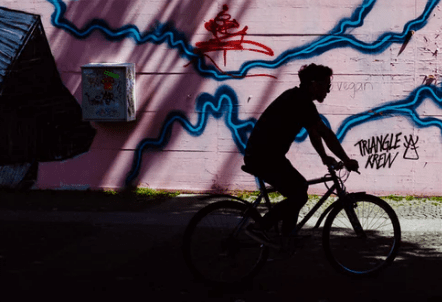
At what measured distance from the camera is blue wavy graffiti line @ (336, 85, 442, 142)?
334 inches

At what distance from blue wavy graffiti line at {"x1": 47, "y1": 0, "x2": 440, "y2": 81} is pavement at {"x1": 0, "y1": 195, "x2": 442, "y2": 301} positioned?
2.46 meters

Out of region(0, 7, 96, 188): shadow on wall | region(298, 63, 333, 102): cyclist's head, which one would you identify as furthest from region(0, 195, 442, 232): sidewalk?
region(298, 63, 333, 102): cyclist's head

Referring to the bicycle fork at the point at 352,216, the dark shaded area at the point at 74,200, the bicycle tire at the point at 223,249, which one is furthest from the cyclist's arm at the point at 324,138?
the dark shaded area at the point at 74,200

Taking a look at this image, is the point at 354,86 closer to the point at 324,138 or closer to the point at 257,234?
the point at 324,138

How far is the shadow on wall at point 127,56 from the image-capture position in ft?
29.3

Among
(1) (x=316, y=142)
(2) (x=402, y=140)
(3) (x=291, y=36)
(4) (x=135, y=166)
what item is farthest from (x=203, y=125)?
(1) (x=316, y=142)

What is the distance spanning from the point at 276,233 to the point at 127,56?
16.2 ft

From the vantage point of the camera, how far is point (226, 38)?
884 cm

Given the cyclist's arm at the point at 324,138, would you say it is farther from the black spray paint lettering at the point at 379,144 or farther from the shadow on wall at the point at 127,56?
the shadow on wall at the point at 127,56

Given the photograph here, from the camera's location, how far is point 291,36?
869 centimetres

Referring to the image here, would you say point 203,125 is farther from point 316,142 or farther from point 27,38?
point 316,142

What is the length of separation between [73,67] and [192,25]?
72.4 inches

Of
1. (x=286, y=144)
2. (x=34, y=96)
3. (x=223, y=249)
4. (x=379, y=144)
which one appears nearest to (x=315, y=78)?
(x=286, y=144)

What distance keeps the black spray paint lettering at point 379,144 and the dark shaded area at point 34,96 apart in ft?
12.6
